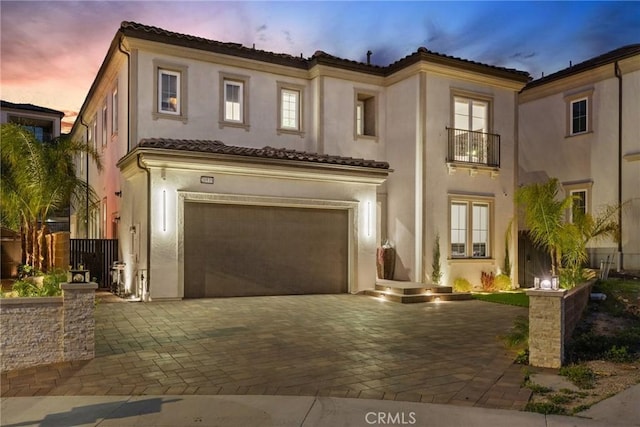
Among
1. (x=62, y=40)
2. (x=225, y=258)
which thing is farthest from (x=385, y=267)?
(x=62, y=40)

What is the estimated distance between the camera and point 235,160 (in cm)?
1316

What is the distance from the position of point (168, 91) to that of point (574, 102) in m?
14.3

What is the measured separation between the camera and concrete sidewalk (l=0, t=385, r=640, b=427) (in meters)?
4.92

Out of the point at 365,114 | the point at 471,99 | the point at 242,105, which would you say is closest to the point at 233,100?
the point at 242,105

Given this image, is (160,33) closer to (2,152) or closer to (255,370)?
(2,152)

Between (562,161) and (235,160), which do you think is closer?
(235,160)

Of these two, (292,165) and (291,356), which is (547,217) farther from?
(291,356)

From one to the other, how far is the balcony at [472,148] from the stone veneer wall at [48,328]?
40.9ft

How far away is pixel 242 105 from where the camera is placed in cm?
1625

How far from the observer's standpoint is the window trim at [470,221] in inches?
656

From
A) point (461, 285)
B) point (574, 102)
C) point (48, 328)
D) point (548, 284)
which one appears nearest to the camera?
point (48, 328)

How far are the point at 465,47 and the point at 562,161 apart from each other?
6013 millimetres

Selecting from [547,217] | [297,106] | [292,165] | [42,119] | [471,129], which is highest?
[42,119]

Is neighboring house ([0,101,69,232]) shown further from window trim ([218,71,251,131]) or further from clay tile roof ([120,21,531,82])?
clay tile roof ([120,21,531,82])
